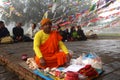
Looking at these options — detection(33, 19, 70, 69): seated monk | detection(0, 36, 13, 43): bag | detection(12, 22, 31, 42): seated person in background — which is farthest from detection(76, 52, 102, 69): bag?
detection(12, 22, 31, 42): seated person in background

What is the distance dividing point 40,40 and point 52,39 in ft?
0.89

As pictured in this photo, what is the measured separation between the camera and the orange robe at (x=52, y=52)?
4172mm

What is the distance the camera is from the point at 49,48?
4.27 meters

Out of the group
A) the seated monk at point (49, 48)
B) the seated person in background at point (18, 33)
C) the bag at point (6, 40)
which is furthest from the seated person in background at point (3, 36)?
the seated monk at point (49, 48)

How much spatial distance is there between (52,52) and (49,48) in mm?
114

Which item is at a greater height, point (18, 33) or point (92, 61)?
point (18, 33)

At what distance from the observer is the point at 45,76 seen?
150 inches

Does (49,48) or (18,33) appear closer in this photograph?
(49,48)

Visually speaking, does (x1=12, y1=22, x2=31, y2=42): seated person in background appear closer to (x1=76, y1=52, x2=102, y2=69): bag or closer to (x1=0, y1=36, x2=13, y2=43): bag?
(x1=0, y1=36, x2=13, y2=43): bag

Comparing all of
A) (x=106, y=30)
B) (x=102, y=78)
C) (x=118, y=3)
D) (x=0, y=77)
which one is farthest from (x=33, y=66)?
(x=106, y=30)

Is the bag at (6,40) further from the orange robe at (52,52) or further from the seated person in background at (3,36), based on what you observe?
the orange robe at (52,52)

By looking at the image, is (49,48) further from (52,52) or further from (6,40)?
(6,40)

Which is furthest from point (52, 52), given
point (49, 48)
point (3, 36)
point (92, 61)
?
point (3, 36)

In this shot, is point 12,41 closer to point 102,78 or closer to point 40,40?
point 40,40
